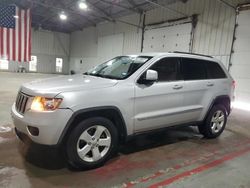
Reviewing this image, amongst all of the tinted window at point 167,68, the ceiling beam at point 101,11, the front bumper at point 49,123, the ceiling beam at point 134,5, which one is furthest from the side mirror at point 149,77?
the ceiling beam at point 101,11

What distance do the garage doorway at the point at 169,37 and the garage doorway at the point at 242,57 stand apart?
2655 mm

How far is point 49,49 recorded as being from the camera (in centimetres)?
2691

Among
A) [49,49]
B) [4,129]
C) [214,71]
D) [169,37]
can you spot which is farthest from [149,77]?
[49,49]

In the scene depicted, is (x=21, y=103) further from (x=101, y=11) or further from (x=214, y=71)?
(x=101, y=11)

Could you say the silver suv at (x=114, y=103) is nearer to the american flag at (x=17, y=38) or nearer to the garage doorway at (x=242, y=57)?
the garage doorway at (x=242, y=57)

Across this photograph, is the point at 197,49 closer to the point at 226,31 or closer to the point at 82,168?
the point at 226,31

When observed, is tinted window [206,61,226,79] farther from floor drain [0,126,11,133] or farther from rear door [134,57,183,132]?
floor drain [0,126,11,133]

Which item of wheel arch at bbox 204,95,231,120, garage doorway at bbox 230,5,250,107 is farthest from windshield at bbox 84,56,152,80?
garage doorway at bbox 230,5,250,107

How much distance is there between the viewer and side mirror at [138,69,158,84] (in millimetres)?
2992

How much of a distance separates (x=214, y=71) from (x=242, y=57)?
6425mm

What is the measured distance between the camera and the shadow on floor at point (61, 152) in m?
2.87

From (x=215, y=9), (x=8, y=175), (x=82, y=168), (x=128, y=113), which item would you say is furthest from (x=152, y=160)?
(x=215, y=9)

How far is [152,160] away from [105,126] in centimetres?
99

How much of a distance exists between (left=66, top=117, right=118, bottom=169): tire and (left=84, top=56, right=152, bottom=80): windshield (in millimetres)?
770
